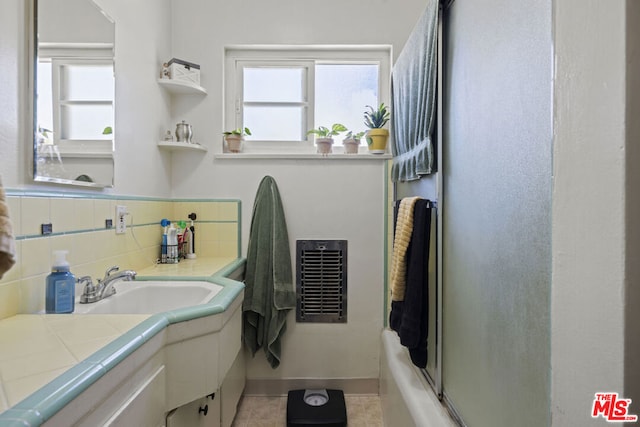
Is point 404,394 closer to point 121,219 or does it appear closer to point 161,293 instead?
point 161,293

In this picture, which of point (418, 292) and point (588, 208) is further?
point (418, 292)

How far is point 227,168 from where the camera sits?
2.00m

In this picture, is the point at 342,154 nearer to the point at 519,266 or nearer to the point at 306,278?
the point at 306,278

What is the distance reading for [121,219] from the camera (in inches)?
55.9

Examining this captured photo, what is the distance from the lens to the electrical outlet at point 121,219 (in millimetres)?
1390

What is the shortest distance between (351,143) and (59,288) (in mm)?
1589

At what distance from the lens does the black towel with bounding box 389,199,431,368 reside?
1.20 metres

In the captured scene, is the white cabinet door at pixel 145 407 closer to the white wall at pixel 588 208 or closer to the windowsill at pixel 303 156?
the white wall at pixel 588 208

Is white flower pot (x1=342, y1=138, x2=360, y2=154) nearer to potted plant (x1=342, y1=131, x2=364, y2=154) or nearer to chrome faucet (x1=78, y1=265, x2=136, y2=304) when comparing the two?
potted plant (x1=342, y1=131, x2=364, y2=154)

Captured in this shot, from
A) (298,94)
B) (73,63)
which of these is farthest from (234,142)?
(73,63)

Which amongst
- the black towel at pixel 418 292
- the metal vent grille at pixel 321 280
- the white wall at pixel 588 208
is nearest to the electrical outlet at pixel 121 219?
the metal vent grille at pixel 321 280

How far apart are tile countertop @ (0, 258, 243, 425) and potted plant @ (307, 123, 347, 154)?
1.19m

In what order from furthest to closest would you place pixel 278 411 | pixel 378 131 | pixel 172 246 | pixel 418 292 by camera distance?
pixel 378 131, pixel 278 411, pixel 172 246, pixel 418 292

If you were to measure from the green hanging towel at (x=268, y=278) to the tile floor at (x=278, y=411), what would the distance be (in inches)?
8.8
